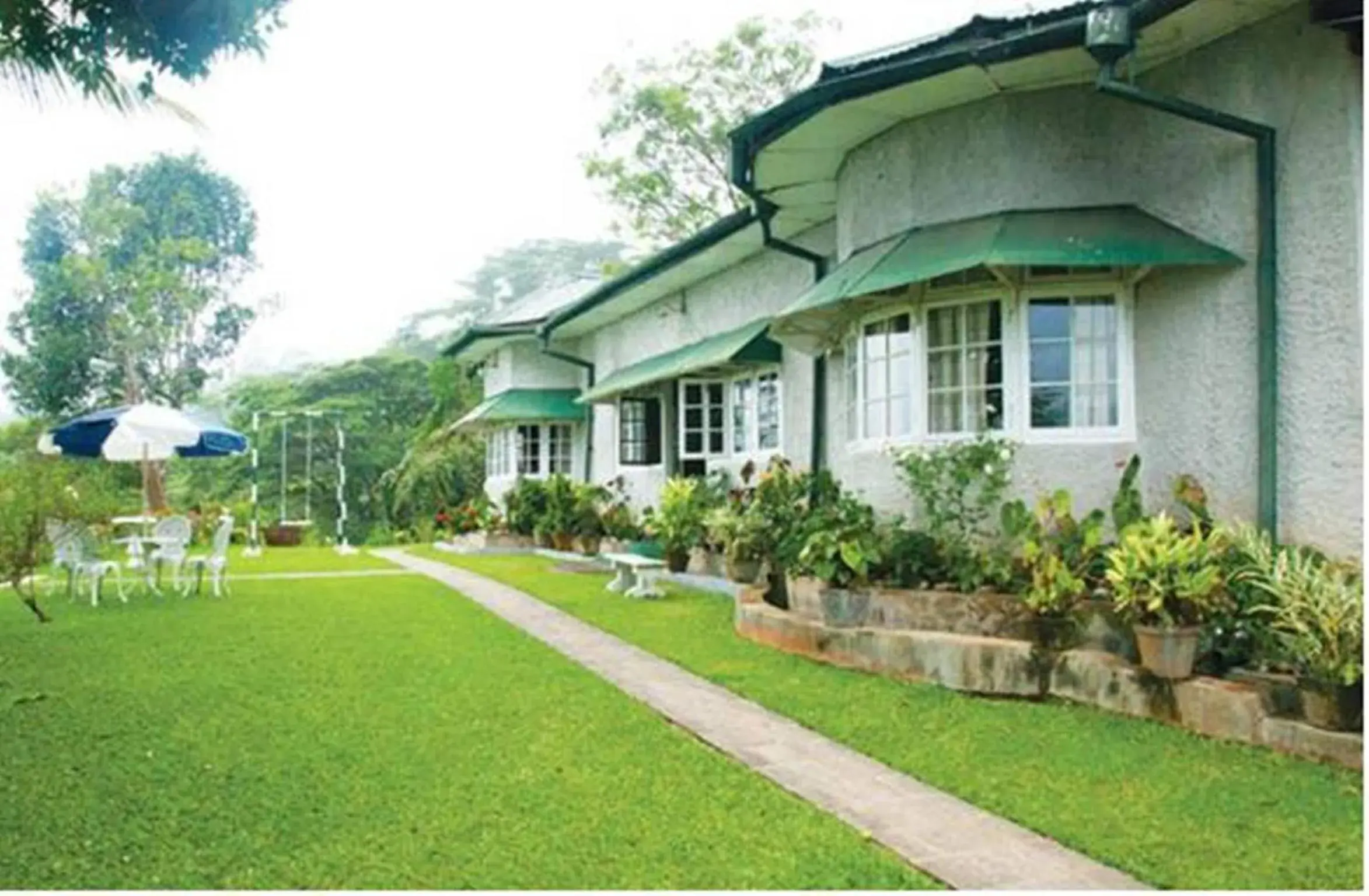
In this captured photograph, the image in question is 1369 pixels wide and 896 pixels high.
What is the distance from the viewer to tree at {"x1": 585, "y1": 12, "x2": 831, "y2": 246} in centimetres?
3347

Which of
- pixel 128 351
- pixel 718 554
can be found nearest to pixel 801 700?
pixel 718 554

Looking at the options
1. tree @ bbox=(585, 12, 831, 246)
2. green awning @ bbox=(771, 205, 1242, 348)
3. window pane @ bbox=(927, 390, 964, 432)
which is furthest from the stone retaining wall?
tree @ bbox=(585, 12, 831, 246)

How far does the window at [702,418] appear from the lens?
1805cm

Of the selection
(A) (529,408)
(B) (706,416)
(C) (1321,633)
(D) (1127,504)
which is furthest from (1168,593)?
(A) (529,408)

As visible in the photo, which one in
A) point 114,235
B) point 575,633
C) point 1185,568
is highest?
point 114,235

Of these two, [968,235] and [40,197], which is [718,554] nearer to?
[968,235]

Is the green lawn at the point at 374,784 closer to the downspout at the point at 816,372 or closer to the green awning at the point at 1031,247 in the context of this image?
the green awning at the point at 1031,247

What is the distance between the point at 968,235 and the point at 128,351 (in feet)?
117

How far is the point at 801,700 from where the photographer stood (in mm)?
7980

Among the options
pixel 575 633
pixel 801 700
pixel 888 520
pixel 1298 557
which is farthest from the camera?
pixel 575 633

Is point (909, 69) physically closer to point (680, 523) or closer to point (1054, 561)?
point (1054, 561)

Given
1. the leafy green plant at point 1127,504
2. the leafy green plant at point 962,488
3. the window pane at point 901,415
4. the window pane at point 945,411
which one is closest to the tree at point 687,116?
the window pane at point 901,415

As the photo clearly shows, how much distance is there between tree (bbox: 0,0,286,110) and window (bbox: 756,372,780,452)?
9.50 metres

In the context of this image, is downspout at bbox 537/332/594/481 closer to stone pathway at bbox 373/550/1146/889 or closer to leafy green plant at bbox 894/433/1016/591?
stone pathway at bbox 373/550/1146/889
